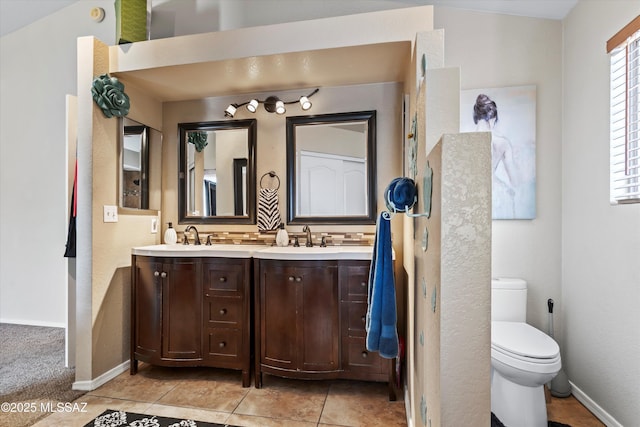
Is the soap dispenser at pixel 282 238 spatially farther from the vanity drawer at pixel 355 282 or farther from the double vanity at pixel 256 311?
the vanity drawer at pixel 355 282

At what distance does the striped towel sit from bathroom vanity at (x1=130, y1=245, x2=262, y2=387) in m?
0.44

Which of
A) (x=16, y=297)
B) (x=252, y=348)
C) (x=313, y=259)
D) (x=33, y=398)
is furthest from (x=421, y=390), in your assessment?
(x=16, y=297)

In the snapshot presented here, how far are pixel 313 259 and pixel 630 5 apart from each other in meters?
2.11

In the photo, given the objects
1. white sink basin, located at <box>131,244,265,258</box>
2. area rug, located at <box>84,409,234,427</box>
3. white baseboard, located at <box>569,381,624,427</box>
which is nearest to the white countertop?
white sink basin, located at <box>131,244,265,258</box>

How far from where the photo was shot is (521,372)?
163 centimetres

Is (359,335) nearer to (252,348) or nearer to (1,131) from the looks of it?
(252,348)

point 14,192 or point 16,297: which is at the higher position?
point 14,192

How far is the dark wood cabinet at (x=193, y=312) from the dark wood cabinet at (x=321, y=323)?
233 millimetres

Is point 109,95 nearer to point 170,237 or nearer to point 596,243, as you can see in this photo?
point 170,237

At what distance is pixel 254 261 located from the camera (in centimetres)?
215

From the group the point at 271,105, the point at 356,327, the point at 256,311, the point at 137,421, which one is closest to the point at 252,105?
the point at 271,105

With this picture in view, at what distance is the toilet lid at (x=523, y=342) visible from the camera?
1.64 metres

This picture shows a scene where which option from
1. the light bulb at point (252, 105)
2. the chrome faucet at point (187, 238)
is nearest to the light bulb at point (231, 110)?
the light bulb at point (252, 105)

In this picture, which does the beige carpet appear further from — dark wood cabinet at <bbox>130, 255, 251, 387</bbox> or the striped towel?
the striped towel
